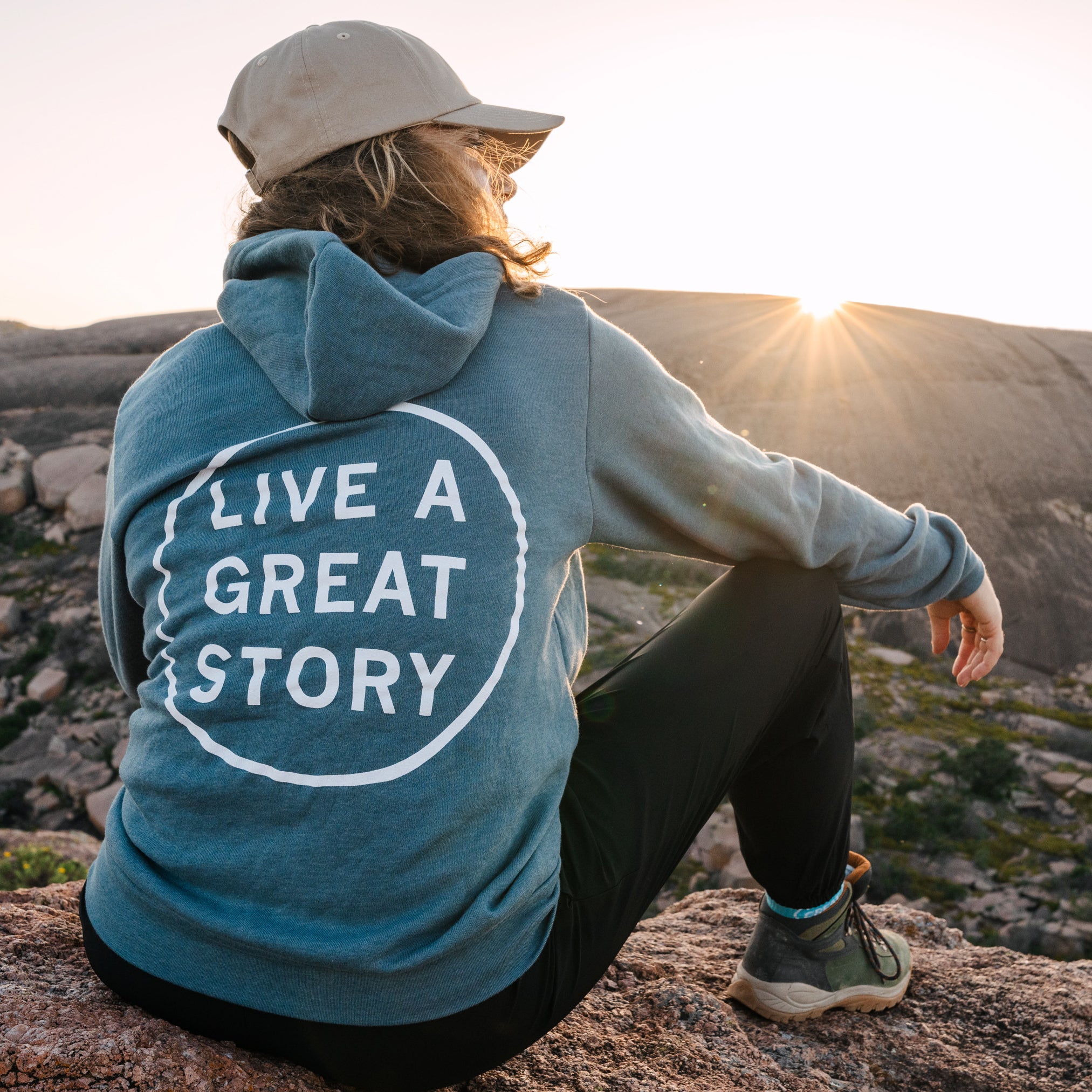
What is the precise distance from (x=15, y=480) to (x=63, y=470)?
16.2 inches

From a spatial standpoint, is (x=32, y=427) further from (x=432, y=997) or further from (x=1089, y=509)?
(x=1089, y=509)

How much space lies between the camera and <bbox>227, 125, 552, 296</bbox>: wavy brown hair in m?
1.27

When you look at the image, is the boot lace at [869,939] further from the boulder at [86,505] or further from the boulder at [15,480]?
the boulder at [15,480]

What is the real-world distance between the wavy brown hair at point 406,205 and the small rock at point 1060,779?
15.6 feet

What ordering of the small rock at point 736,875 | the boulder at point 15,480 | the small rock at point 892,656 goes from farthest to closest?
the boulder at point 15,480
the small rock at point 892,656
the small rock at point 736,875

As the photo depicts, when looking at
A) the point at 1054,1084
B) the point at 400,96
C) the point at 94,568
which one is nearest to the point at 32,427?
the point at 94,568

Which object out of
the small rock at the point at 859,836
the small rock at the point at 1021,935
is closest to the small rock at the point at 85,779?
the small rock at the point at 859,836

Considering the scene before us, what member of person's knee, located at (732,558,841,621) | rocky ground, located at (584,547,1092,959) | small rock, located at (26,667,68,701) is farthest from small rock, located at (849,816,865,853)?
small rock, located at (26,667,68,701)

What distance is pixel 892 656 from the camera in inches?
249

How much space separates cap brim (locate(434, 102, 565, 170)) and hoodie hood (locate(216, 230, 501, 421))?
0.39m

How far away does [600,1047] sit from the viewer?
1576mm

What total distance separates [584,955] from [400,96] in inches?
51.1

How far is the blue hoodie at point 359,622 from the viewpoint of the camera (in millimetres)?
975

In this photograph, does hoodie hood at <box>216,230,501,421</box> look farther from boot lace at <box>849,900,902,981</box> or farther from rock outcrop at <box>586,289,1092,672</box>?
rock outcrop at <box>586,289,1092,672</box>
